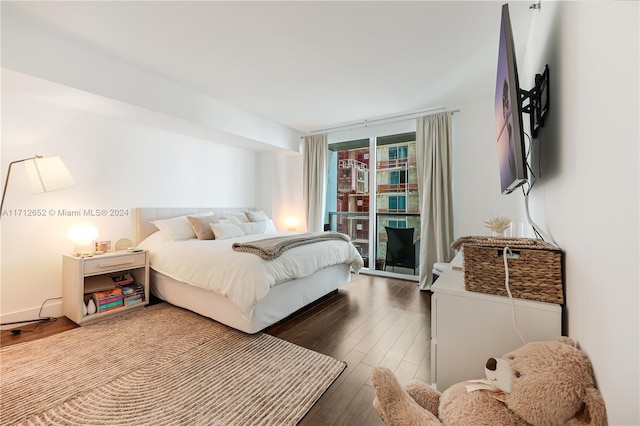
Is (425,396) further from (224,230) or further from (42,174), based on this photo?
(42,174)

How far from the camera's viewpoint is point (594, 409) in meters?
0.64

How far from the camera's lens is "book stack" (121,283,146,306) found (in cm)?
279

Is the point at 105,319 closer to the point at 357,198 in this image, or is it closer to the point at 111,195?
the point at 111,195

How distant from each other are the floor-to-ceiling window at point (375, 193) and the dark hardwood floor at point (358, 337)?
1197 millimetres

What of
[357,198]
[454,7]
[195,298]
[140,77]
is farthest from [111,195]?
[454,7]

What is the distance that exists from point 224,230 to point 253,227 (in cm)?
56

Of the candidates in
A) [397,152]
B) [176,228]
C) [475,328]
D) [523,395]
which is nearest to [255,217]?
[176,228]

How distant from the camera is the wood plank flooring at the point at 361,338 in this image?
1.49m

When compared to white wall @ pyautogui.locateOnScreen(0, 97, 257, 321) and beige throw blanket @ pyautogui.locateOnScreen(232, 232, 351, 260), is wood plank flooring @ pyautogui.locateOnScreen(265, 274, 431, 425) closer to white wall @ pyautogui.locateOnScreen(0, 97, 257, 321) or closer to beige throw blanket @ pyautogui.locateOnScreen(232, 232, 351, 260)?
beige throw blanket @ pyautogui.locateOnScreen(232, 232, 351, 260)

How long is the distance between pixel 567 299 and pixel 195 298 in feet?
9.25

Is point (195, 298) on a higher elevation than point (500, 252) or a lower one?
lower

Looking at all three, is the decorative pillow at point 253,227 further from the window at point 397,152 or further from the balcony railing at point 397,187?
the window at point 397,152

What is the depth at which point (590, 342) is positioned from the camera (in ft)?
2.47

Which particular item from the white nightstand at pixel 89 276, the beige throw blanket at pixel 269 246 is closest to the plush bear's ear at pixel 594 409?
the beige throw blanket at pixel 269 246
